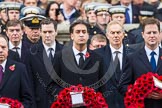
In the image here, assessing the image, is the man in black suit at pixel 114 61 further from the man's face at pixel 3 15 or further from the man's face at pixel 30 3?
the man's face at pixel 30 3

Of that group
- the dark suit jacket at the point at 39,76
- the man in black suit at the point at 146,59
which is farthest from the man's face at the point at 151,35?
the dark suit jacket at the point at 39,76

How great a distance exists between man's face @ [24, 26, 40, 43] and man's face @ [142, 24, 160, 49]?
324 cm

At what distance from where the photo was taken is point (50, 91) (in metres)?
13.4

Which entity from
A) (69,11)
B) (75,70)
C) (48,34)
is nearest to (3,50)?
(75,70)

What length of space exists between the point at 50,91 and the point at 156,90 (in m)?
2.06

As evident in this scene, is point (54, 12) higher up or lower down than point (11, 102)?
higher up

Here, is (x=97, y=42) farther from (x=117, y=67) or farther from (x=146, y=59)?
(x=146, y=59)

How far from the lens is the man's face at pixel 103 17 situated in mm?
16609

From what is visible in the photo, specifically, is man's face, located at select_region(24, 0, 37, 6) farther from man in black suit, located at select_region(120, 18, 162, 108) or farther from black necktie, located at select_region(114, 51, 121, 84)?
man in black suit, located at select_region(120, 18, 162, 108)

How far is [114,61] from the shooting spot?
1409cm

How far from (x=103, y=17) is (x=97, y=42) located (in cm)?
152

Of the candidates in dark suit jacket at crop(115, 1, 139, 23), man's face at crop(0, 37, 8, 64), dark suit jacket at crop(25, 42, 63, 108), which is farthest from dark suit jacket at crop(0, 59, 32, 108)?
dark suit jacket at crop(115, 1, 139, 23)

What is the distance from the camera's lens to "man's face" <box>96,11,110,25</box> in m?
16.6

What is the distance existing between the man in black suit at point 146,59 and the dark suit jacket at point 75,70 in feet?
1.99
